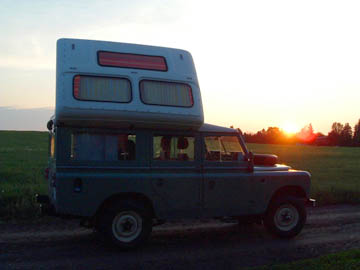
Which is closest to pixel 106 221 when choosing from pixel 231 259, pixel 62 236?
pixel 62 236

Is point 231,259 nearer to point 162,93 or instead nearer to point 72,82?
point 162,93

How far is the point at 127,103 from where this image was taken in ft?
24.9

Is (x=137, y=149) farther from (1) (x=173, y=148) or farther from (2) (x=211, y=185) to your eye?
(2) (x=211, y=185)

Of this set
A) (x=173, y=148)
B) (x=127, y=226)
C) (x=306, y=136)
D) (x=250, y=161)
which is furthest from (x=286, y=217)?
(x=306, y=136)

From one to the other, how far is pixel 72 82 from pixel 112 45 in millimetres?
1121

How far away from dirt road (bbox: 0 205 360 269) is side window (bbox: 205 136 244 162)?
1.57 m

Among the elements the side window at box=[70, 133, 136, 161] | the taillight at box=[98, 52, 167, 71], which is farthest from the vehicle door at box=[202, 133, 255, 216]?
the taillight at box=[98, 52, 167, 71]

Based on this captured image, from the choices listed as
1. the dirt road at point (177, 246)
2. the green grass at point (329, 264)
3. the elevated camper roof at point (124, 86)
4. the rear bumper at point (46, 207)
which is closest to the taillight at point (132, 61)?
the elevated camper roof at point (124, 86)

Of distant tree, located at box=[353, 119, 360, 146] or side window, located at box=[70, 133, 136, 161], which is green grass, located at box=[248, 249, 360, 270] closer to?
side window, located at box=[70, 133, 136, 161]

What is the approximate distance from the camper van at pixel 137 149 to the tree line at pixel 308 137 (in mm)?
51230

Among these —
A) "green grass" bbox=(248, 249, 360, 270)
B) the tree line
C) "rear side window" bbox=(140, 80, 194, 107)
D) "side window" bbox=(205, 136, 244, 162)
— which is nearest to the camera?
"green grass" bbox=(248, 249, 360, 270)

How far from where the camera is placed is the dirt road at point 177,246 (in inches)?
277

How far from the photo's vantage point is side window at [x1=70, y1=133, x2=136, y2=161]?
7.52 meters

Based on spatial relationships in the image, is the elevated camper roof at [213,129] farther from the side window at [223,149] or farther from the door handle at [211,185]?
the door handle at [211,185]
